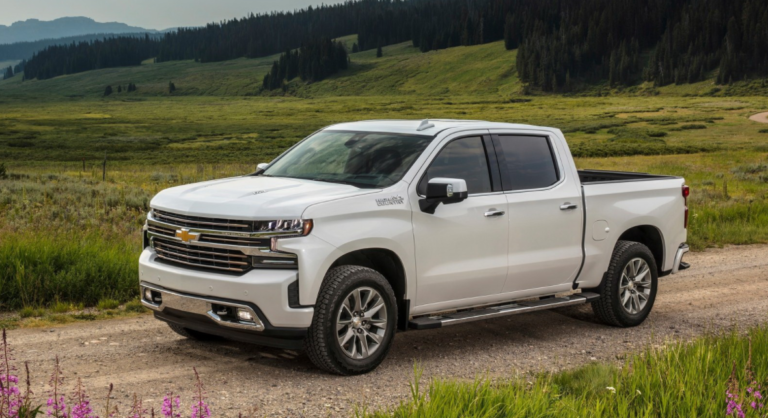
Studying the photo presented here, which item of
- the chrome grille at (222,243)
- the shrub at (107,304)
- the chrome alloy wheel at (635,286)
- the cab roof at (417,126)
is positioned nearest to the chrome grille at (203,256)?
the chrome grille at (222,243)

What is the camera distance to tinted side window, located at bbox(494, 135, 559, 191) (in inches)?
290

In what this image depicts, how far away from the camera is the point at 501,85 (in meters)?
179

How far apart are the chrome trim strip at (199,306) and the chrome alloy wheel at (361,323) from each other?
603 mm

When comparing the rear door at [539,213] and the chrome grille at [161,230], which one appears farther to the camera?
the rear door at [539,213]

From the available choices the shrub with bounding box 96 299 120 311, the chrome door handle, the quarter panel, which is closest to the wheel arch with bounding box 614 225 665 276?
the quarter panel

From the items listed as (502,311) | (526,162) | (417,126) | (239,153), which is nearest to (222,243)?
(417,126)

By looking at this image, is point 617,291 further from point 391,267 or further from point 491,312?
point 391,267

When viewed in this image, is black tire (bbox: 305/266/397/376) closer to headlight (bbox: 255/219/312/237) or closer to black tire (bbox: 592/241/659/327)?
headlight (bbox: 255/219/312/237)

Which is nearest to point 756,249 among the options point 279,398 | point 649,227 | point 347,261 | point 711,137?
point 649,227

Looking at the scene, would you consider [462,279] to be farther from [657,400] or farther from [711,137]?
[711,137]

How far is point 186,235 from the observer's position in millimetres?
6137

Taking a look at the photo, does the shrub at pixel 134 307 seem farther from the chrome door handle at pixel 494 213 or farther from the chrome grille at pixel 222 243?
the chrome door handle at pixel 494 213

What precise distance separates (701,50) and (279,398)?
547 ft

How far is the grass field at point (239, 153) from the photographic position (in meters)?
9.16
